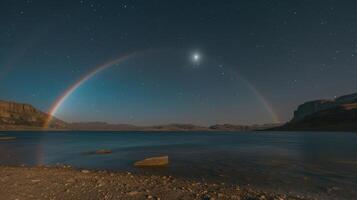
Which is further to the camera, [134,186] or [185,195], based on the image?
[134,186]

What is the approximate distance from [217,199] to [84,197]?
713 cm

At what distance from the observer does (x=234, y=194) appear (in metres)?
15.6

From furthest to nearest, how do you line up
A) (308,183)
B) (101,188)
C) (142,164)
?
(142,164) < (308,183) < (101,188)

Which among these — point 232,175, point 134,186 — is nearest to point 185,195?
point 134,186

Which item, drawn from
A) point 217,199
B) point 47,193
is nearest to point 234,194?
point 217,199

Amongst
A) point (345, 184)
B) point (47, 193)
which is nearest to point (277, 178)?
point (345, 184)

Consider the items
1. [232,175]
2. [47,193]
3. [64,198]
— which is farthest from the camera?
[232,175]

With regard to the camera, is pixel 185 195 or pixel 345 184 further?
pixel 345 184

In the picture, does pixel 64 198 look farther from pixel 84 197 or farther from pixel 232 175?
pixel 232 175

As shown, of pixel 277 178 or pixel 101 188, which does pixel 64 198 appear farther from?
pixel 277 178

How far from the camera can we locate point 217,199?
14.1 meters

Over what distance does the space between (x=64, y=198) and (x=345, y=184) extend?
70.7 ft

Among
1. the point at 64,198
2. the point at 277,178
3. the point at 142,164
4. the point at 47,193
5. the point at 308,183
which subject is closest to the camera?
the point at 64,198

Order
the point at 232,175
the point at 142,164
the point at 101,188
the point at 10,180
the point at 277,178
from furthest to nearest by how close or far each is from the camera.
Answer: the point at 142,164
the point at 232,175
the point at 277,178
the point at 10,180
the point at 101,188
